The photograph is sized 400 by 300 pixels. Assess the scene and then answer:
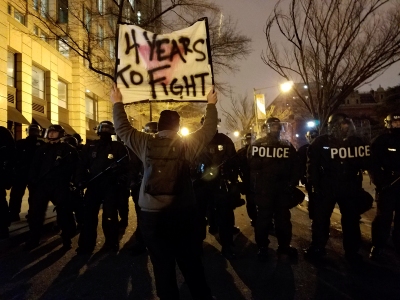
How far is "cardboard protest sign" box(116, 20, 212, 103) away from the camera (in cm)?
433

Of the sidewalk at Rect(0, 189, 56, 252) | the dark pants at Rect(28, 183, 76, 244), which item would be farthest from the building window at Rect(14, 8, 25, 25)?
the dark pants at Rect(28, 183, 76, 244)

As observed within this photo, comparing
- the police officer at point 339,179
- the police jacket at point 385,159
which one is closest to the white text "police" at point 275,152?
the police officer at point 339,179

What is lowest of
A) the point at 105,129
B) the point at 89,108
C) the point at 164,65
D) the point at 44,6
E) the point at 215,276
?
the point at 215,276

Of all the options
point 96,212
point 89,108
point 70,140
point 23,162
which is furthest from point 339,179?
point 89,108

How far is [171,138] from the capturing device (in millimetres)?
2992

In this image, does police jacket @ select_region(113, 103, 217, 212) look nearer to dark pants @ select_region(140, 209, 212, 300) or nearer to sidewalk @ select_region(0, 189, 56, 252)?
dark pants @ select_region(140, 209, 212, 300)

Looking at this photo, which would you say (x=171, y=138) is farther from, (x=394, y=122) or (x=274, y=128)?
(x=394, y=122)

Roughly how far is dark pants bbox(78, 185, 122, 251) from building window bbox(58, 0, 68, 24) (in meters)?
17.3

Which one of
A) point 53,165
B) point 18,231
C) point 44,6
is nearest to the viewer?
point 53,165

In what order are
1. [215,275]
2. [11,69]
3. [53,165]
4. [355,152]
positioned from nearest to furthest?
[215,275], [355,152], [53,165], [11,69]

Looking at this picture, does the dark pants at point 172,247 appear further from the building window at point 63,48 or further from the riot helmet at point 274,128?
the building window at point 63,48

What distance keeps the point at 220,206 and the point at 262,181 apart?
734mm

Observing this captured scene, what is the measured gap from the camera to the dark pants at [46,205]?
5797mm

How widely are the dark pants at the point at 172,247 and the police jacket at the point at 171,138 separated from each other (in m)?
0.07
